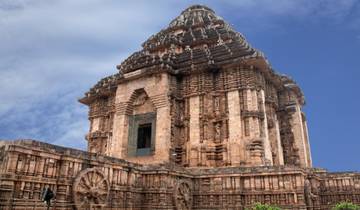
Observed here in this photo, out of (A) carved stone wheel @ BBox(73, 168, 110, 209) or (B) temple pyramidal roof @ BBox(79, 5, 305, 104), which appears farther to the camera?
(B) temple pyramidal roof @ BBox(79, 5, 305, 104)

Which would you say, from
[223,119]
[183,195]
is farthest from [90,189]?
[223,119]

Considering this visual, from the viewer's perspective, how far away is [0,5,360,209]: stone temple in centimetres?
1221

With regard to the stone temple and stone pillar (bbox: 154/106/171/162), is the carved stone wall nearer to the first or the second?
the stone temple

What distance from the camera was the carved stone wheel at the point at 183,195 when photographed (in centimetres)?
1592

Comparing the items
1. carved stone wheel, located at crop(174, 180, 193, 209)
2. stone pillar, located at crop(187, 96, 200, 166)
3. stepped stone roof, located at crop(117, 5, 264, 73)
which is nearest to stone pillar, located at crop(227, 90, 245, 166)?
stone pillar, located at crop(187, 96, 200, 166)

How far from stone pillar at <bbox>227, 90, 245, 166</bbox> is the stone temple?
0.07 meters

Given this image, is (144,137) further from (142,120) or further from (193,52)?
(193,52)

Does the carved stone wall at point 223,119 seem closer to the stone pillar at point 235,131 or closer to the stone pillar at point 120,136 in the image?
the stone pillar at point 235,131

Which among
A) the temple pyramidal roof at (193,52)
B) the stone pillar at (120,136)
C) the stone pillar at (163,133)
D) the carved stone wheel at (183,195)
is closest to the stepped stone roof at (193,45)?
the temple pyramidal roof at (193,52)

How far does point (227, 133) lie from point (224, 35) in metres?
9.43

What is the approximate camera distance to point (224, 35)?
2605cm

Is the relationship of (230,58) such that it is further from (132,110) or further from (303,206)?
(303,206)

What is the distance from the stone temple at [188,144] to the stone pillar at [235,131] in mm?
67

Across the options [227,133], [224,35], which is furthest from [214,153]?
[224,35]
